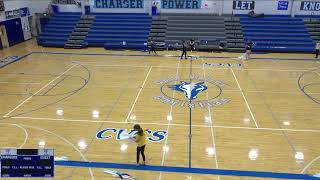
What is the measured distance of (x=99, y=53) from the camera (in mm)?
24453

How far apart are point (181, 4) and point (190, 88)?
15320 millimetres

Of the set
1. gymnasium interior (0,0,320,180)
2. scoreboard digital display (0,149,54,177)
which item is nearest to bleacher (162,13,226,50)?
gymnasium interior (0,0,320,180)

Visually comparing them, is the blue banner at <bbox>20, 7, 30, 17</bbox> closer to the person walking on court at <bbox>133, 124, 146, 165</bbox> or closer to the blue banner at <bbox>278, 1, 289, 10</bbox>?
the blue banner at <bbox>278, 1, 289, 10</bbox>

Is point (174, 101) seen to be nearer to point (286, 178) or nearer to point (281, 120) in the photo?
point (281, 120)

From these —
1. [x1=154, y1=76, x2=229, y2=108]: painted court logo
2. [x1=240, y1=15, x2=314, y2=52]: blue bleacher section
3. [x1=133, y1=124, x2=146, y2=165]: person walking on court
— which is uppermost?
[x1=240, y1=15, x2=314, y2=52]: blue bleacher section

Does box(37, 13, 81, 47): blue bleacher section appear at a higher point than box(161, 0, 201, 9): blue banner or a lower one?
lower

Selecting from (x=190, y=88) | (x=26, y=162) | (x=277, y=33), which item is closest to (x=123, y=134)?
(x=26, y=162)

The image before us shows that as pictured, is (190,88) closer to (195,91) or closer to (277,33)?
(195,91)

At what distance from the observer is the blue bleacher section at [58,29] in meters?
27.2

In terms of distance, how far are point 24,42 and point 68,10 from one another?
523 cm

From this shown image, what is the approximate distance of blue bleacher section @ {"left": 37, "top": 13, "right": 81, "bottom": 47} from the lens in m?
27.2

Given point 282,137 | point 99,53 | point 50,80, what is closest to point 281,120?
point 282,137

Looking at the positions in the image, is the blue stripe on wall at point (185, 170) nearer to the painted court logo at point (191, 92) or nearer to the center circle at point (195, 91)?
the painted court logo at point (191, 92)

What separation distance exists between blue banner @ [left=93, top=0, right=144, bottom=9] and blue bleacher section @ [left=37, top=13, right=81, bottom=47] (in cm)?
233
